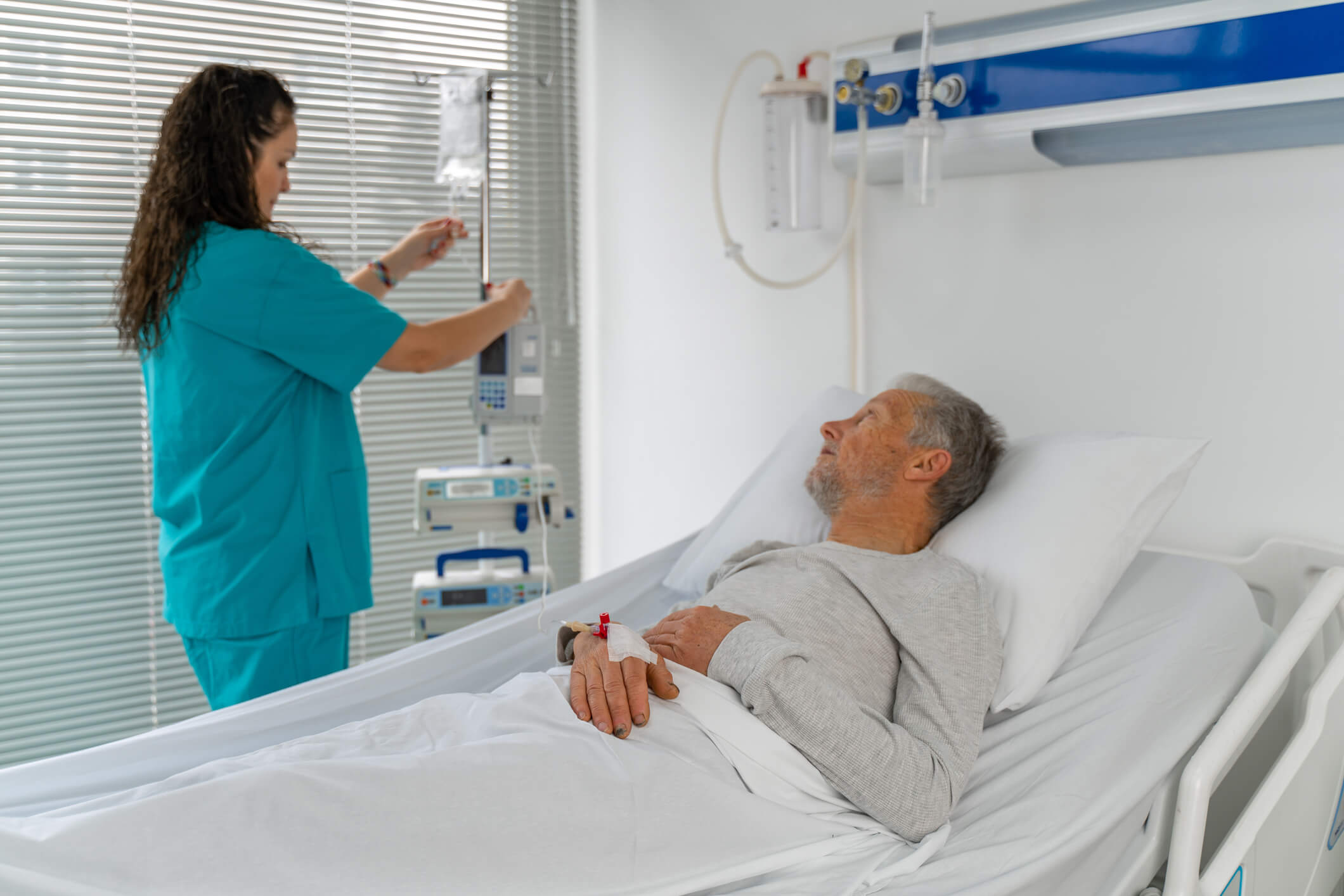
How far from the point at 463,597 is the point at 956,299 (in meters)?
1.21

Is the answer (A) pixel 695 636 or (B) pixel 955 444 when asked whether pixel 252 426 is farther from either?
(B) pixel 955 444

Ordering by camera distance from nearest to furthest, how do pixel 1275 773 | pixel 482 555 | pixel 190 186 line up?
pixel 1275 773 → pixel 190 186 → pixel 482 555

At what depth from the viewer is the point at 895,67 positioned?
76.7 inches

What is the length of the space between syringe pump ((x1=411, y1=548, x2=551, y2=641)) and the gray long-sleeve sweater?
77cm

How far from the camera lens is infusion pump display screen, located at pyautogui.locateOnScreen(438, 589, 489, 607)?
85.1 inches

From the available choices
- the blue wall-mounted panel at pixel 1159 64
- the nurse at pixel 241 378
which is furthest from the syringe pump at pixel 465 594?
the blue wall-mounted panel at pixel 1159 64

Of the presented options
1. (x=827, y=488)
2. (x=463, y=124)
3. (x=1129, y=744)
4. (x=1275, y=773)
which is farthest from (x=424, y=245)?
(x=1275, y=773)

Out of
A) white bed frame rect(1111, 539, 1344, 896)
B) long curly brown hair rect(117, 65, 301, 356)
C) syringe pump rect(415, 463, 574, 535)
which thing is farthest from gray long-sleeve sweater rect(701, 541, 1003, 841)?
long curly brown hair rect(117, 65, 301, 356)

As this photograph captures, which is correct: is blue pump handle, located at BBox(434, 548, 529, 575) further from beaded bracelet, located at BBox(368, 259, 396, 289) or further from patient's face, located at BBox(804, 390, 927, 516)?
patient's face, located at BBox(804, 390, 927, 516)

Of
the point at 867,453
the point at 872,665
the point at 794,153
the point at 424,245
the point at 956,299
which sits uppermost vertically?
the point at 794,153

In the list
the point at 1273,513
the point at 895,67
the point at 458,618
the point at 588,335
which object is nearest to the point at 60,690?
the point at 458,618

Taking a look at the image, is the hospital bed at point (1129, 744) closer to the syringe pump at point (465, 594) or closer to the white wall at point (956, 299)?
the white wall at point (956, 299)

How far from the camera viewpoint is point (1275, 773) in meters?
1.16

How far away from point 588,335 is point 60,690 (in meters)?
1.71
